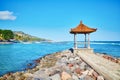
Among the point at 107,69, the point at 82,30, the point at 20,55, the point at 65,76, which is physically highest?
the point at 82,30

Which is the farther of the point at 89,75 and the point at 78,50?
the point at 78,50

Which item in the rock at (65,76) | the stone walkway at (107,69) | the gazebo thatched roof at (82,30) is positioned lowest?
the rock at (65,76)

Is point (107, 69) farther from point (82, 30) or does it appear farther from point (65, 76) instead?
point (82, 30)

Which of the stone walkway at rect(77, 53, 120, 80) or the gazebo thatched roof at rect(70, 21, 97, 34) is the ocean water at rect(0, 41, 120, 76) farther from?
the stone walkway at rect(77, 53, 120, 80)

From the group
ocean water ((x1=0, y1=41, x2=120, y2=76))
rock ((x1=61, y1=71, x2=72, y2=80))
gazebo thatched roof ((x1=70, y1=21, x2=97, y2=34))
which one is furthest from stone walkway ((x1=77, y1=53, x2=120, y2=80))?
ocean water ((x1=0, y1=41, x2=120, y2=76))

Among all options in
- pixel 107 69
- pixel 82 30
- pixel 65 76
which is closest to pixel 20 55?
pixel 82 30

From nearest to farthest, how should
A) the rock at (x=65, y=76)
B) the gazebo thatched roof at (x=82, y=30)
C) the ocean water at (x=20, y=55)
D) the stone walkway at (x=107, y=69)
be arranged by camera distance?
the stone walkway at (x=107, y=69) < the rock at (x=65, y=76) < the gazebo thatched roof at (x=82, y=30) < the ocean water at (x=20, y=55)

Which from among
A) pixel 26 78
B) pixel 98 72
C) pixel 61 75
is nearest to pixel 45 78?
pixel 61 75

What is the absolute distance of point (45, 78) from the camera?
10.2 m

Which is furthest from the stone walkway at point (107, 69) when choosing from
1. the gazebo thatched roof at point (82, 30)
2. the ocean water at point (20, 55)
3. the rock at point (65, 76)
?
the ocean water at point (20, 55)

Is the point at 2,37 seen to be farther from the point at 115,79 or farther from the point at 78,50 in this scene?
the point at 115,79

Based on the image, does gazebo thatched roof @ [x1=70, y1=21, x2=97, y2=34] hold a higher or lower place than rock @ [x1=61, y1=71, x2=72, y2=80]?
higher

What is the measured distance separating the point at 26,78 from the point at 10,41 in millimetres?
110534

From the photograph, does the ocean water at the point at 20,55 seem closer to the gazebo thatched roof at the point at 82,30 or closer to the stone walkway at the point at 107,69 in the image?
the gazebo thatched roof at the point at 82,30
